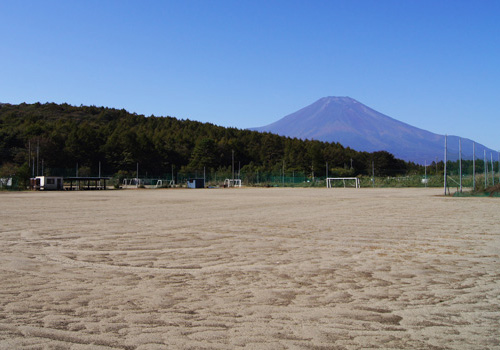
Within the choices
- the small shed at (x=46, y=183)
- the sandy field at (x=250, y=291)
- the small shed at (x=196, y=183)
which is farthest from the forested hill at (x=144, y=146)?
the sandy field at (x=250, y=291)

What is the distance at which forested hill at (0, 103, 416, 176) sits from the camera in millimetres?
74625

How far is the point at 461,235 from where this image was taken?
8.52 metres

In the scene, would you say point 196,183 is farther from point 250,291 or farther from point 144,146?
point 250,291

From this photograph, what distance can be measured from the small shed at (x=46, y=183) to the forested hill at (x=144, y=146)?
13155 mm

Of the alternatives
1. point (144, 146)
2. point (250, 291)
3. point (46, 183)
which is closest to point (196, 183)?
point (46, 183)

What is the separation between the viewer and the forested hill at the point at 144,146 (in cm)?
7462

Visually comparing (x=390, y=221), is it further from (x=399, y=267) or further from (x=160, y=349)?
(x=160, y=349)

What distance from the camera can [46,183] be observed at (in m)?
45.6

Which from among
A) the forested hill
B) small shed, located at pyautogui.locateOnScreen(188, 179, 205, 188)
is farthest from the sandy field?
the forested hill

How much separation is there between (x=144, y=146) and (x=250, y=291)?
278 ft

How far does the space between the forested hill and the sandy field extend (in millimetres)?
56537

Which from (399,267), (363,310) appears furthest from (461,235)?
(363,310)

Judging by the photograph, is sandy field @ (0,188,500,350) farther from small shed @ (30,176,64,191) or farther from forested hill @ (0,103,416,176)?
forested hill @ (0,103,416,176)

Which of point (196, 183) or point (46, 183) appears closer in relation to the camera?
point (46, 183)
